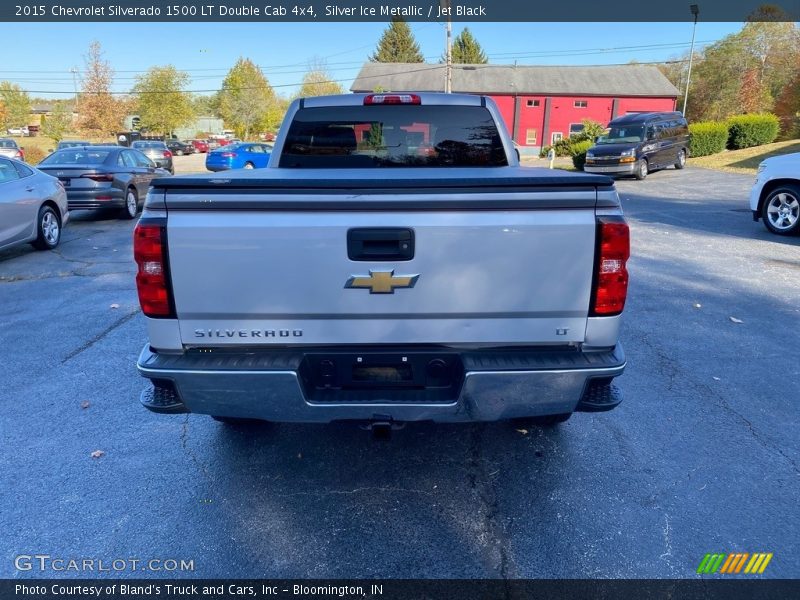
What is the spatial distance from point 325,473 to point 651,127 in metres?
21.7

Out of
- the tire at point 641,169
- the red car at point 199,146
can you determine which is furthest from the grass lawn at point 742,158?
the red car at point 199,146

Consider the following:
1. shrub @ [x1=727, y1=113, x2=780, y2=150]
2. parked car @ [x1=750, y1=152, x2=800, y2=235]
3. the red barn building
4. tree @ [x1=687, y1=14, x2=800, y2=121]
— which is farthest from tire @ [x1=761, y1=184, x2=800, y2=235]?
tree @ [x1=687, y1=14, x2=800, y2=121]

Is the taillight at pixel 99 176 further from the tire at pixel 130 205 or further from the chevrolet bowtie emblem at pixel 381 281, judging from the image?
the chevrolet bowtie emblem at pixel 381 281

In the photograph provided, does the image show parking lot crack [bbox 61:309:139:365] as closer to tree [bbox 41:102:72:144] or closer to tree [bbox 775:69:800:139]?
tree [bbox 775:69:800:139]

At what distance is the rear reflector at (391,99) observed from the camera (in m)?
4.11

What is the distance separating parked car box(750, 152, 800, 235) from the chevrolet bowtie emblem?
30.6 feet

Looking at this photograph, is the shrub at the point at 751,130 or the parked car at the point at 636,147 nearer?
the parked car at the point at 636,147

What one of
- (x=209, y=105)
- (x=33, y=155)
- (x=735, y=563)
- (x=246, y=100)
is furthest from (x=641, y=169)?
(x=209, y=105)

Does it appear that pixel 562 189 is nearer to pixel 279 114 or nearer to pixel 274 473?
pixel 274 473

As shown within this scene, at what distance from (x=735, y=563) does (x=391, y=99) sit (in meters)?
3.54

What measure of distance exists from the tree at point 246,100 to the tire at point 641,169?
5346cm

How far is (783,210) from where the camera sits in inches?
375

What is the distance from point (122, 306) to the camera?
6.33 m

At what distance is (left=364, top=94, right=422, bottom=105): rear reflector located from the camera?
13.5 feet
